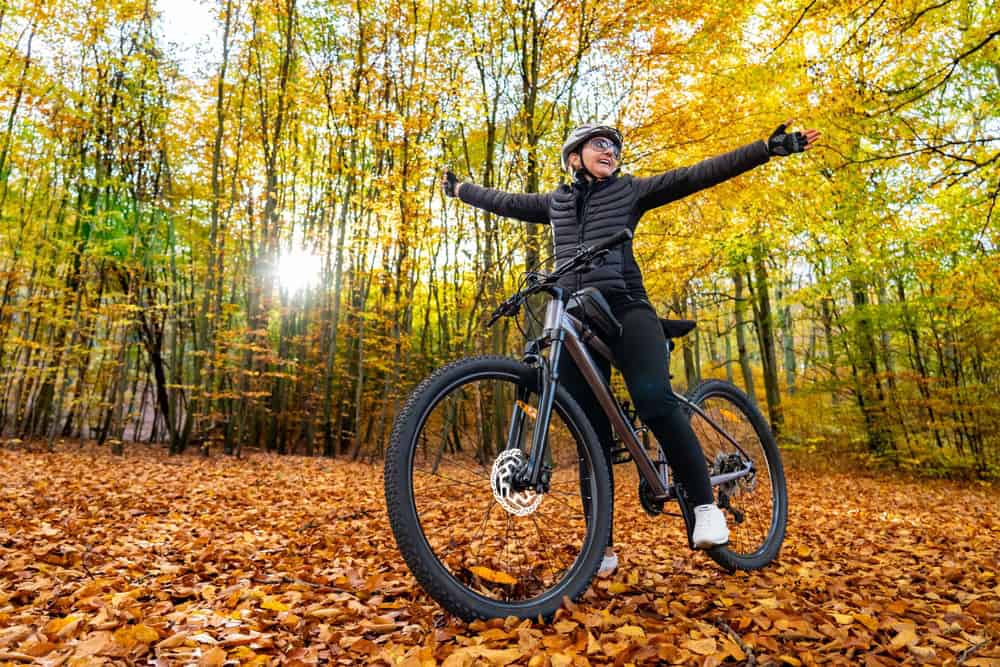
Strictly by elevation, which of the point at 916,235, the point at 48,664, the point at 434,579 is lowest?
the point at 48,664

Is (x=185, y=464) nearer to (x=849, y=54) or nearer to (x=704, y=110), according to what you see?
(x=704, y=110)

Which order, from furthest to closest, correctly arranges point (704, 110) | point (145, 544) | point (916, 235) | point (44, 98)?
point (44, 98)
point (704, 110)
point (916, 235)
point (145, 544)

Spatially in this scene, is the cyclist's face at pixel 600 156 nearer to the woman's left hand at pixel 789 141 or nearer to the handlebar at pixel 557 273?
the handlebar at pixel 557 273

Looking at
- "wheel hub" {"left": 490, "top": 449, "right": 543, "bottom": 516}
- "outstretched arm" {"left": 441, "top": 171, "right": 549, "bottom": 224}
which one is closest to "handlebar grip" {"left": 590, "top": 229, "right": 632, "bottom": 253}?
"outstretched arm" {"left": 441, "top": 171, "right": 549, "bottom": 224}

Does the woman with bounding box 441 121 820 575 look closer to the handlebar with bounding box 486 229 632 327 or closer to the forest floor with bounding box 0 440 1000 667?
the handlebar with bounding box 486 229 632 327

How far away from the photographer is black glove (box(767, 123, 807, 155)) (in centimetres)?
223

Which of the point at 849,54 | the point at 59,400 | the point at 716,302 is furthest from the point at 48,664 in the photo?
the point at 716,302

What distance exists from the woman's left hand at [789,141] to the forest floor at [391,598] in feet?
5.86

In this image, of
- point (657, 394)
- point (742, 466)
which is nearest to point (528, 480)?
point (657, 394)

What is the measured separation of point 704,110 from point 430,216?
15.0 feet

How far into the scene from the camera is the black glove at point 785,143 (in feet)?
7.33

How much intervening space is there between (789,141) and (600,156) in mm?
800

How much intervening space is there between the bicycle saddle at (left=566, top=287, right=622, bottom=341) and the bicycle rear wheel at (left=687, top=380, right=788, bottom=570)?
83cm

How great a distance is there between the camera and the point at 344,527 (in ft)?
13.4
